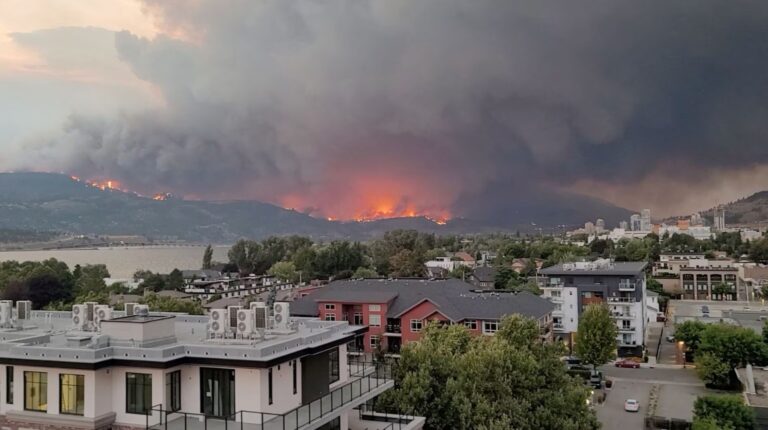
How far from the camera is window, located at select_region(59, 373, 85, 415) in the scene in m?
17.4

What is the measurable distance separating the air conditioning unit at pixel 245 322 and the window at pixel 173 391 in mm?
2142

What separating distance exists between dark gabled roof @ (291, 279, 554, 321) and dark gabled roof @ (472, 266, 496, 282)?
43637mm

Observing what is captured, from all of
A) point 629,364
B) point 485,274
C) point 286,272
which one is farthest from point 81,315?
point 286,272

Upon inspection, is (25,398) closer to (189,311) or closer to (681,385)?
(189,311)

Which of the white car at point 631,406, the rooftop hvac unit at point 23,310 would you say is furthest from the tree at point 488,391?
the white car at point 631,406

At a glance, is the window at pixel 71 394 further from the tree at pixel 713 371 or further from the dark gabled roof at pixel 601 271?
the dark gabled roof at pixel 601 271

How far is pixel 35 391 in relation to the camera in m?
17.9

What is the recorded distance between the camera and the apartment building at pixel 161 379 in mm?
17016

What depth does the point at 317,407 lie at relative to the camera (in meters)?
19.3

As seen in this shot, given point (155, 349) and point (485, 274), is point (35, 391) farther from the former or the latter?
point (485, 274)

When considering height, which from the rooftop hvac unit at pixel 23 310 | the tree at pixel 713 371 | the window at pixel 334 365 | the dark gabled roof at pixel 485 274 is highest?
the rooftop hvac unit at pixel 23 310

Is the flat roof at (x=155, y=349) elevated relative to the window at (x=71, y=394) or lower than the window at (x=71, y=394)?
elevated

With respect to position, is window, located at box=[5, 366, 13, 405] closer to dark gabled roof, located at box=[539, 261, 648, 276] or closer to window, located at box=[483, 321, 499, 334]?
window, located at box=[483, 321, 499, 334]

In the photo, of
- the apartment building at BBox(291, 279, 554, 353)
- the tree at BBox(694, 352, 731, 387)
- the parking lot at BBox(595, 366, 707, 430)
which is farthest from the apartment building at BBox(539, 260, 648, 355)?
the tree at BBox(694, 352, 731, 387)
